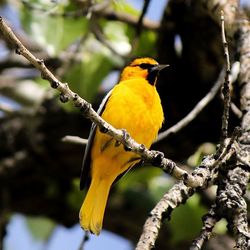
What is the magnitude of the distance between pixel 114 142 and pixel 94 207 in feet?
1.16

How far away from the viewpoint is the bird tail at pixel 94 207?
338cm

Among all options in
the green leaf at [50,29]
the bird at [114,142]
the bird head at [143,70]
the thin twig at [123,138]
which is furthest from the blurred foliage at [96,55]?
the thin twig at [123,138]

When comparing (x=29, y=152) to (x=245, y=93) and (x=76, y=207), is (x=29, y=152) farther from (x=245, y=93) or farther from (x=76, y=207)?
(x=245, y=93)

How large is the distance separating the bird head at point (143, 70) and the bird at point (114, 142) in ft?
1.10

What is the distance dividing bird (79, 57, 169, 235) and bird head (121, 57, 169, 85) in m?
0.33

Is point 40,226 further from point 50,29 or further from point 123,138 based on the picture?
point 123,138

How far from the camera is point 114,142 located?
3.56 metres

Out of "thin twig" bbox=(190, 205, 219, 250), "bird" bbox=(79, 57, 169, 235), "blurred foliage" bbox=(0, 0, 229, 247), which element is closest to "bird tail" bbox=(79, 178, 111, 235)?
"bird" bbox=(79, 57, 169, 235)

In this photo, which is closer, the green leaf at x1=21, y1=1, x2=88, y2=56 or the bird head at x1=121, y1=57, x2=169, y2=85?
the bird head at x1=121, y1=57, x2=169, y2=85

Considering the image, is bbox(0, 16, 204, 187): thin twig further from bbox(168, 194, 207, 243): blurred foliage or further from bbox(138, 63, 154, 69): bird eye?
bbox(168, 194, 207, 243): blurred foliage

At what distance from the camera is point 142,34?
4.68m

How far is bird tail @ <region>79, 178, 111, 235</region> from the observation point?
11.1 ft

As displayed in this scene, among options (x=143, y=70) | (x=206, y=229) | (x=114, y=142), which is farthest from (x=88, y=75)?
(x=206, y=229)

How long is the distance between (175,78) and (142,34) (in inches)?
16.0
